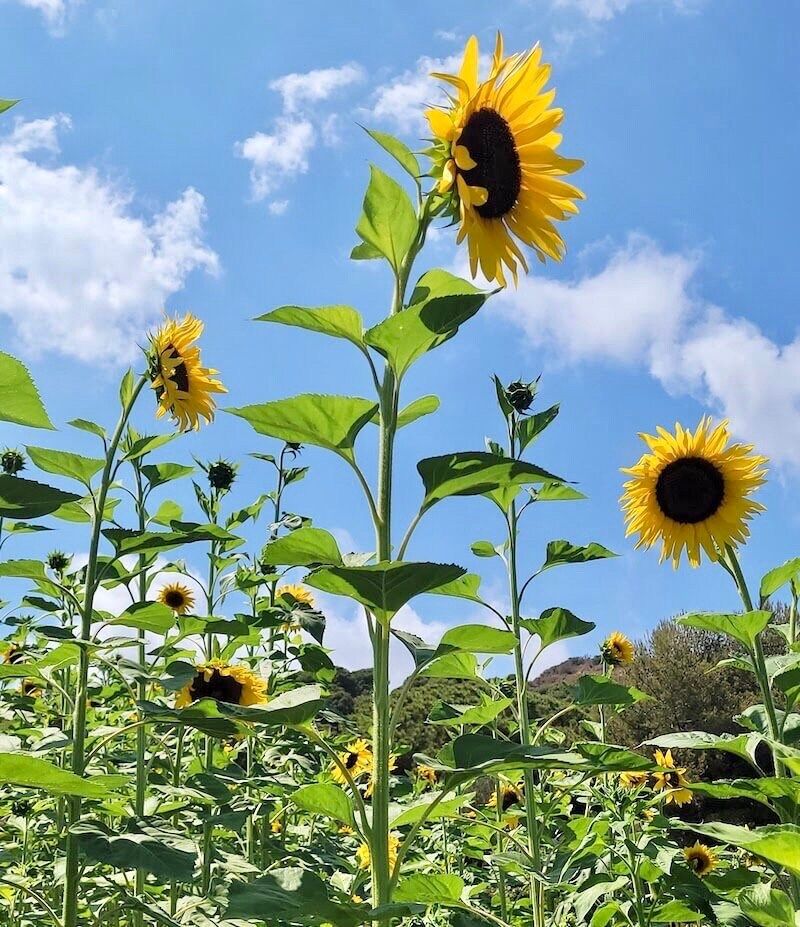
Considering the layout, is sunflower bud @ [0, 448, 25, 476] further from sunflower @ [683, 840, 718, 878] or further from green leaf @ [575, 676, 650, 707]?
sunflower @ [683, 840, 718, 878]

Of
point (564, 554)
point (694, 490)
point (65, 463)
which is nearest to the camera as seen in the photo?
point (65, 463)

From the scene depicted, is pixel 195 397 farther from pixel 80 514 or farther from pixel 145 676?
pixel 145 676

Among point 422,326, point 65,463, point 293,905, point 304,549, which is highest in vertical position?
point 65,463

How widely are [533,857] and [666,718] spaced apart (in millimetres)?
13431

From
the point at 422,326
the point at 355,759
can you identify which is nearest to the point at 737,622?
the point at 422,326

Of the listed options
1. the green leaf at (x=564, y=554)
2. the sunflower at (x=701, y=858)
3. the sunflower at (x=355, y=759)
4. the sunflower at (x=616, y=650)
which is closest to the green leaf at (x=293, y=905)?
the green leaf at (x=564, y=554)

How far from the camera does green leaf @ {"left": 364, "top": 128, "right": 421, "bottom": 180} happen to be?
6.61ft

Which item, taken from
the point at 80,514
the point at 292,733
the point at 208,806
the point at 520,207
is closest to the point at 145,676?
the point at 80,514

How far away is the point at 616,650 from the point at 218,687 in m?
4.81

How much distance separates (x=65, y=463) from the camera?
2.88m

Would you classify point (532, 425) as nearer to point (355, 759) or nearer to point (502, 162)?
point (502, 162)

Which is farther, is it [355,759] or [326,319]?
[355,759]

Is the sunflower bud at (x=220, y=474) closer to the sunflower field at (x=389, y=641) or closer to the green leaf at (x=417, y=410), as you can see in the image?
the sunflower field at (x=389, y=641)

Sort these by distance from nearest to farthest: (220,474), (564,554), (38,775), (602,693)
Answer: (38,775), (602,693), (564,554), (220,474)
